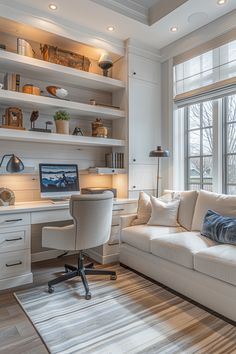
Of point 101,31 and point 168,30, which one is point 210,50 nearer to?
point 168,30

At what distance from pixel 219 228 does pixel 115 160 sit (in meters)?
1.74

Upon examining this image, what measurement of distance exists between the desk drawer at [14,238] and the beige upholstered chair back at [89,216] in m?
0.59

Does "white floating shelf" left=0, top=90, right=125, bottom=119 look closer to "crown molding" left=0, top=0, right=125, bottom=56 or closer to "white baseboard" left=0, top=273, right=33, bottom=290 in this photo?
"crown molding" left=0, top=0, right=125, bottom=56

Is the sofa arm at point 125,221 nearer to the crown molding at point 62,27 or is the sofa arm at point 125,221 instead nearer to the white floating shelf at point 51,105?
the white floating shelf at point 51,105

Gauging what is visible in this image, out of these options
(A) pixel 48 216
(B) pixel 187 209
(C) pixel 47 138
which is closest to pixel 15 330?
(A) pixel 48 216

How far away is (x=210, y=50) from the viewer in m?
3.21

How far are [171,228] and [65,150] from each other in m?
1.75

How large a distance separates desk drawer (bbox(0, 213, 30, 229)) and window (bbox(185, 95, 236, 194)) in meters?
2.25

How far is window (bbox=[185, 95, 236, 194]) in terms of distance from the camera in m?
3.16

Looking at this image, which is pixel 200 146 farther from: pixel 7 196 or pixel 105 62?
pixel 7 196

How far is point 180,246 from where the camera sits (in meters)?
2.31

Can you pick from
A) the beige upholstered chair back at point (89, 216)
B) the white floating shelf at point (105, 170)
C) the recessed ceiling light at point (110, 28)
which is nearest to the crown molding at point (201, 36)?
the recessed ceiling light at point (110, 28)

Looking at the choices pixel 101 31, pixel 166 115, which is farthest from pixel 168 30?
pixel 166 115

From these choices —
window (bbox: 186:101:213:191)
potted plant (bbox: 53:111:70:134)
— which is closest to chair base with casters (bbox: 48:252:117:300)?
potted plant (bbox: 53:111:70:134)
